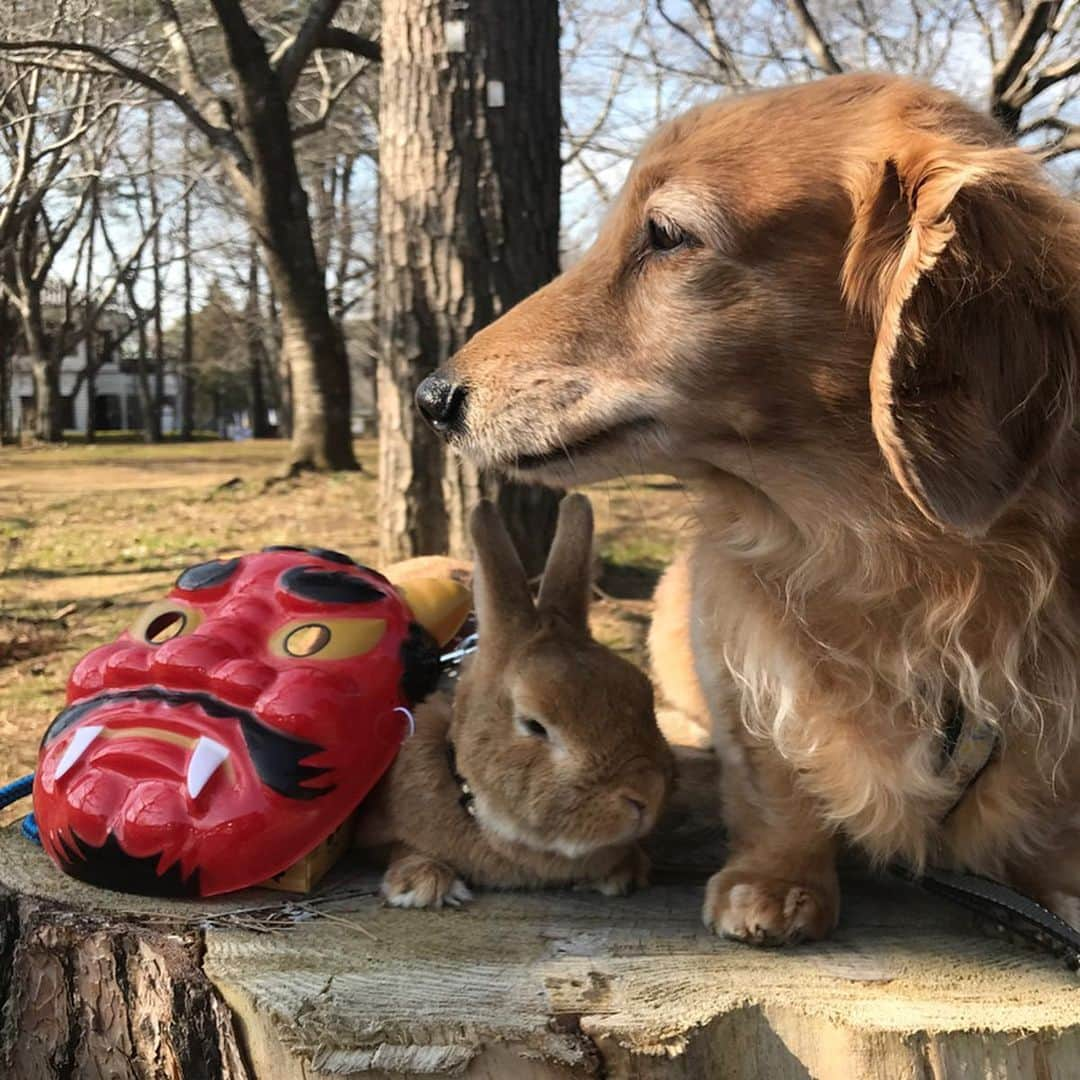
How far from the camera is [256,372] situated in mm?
36438

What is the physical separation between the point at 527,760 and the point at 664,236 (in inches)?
33.9

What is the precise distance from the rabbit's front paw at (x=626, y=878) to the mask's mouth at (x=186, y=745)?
50 cm

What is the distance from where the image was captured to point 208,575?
1977mm

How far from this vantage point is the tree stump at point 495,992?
1319 mm

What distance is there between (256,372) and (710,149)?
121ft

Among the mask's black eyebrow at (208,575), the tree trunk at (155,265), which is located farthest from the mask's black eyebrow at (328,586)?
the tree trunk at (155,265)

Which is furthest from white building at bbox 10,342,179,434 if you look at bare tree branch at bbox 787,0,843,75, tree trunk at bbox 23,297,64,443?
bare tree branch at bbox 787,0,843,75

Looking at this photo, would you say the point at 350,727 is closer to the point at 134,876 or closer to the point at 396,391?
the point at 134,876

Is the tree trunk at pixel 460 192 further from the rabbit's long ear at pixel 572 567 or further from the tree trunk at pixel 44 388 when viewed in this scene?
the tree trunk at pixel 44 388

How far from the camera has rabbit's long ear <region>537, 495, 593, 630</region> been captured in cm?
184

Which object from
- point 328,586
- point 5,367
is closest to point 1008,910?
point 328,586

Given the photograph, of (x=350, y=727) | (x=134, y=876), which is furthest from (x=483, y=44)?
(x=134, y=876)

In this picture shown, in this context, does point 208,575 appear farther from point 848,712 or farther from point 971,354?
point 971,354

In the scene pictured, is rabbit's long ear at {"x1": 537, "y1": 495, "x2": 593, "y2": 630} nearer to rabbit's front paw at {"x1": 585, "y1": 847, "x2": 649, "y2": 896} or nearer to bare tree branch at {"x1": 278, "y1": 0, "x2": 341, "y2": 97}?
rabbit's front paw at {"x1": 585, "y1": 847, "x2": 649, "y2": 896}
